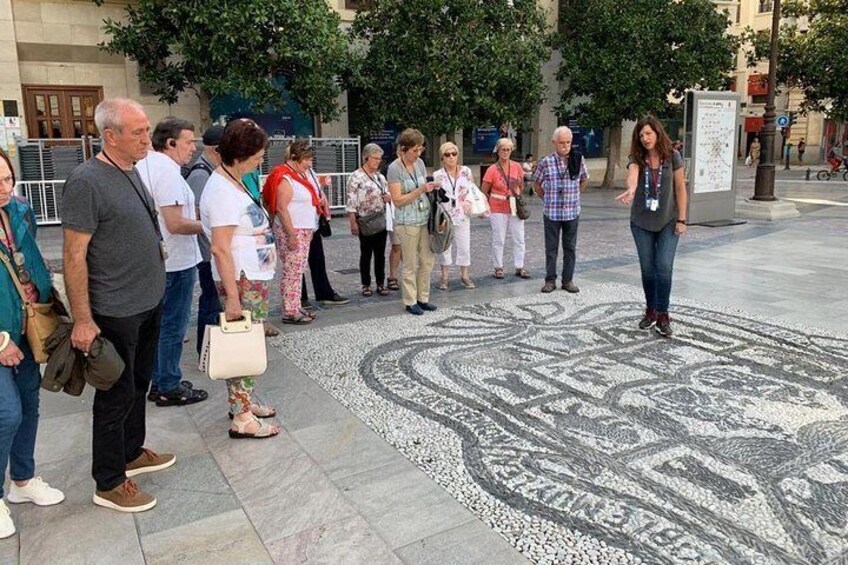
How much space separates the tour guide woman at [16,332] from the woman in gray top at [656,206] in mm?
4467

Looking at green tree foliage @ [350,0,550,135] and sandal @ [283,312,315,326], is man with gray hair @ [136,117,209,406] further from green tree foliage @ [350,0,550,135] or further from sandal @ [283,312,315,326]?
green tree foliage @ [350,0,550,135]

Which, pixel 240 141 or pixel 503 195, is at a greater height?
pixel 240 141

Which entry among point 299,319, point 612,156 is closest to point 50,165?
point 299,319

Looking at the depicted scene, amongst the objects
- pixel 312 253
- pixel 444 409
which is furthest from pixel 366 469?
pixel 312 253

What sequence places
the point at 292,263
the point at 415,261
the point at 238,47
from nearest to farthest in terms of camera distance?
the point at 292,263 → the point at 415,261 → the point at 238,47

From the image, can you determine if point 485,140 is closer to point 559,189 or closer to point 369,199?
point 559,189

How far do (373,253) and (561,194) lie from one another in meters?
2.20

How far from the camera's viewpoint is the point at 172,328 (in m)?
4.54

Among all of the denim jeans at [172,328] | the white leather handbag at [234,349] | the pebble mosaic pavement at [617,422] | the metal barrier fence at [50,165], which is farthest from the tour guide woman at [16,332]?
the metal barrier fence at [50,165]

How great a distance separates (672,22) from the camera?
19922 millimetres

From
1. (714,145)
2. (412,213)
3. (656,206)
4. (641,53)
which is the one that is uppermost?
(641,53)

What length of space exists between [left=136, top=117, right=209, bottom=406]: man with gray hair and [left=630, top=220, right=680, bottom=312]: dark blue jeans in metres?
3.68

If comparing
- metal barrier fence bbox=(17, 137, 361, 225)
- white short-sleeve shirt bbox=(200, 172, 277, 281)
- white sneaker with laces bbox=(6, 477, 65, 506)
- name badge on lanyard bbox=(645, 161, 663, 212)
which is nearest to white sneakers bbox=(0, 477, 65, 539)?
white sneaker with laces bbox=(6, 477, 65, 506)

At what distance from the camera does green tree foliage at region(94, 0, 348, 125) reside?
13000mm
